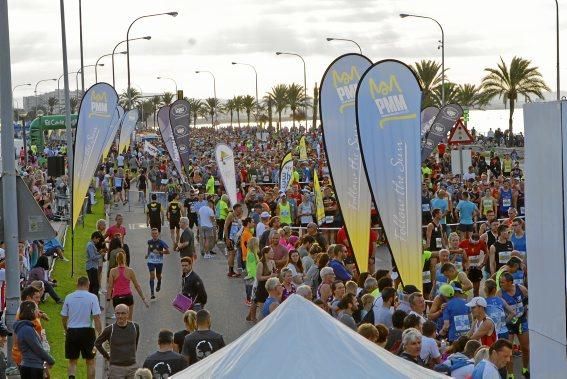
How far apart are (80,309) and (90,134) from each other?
9.08m

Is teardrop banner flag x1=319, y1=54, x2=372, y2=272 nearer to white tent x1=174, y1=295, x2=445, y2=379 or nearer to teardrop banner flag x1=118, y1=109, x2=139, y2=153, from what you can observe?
white tent x1=174, y1=295, x2=445, y2=379

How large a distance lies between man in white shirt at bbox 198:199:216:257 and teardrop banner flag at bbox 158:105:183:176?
1051cm

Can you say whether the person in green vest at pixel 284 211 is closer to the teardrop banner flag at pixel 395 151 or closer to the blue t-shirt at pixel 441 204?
the blue t-shirt at pixel 441 204

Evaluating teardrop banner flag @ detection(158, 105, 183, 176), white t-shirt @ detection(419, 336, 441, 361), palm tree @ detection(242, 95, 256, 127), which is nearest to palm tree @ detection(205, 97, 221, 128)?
palm tree @ detection(242, 95, 256, 127)

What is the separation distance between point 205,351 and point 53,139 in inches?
3511

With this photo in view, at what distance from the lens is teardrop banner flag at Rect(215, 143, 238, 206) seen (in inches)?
1137

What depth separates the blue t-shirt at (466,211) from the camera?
78.9ft

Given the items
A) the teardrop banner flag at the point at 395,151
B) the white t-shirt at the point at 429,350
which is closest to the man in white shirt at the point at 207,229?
the teardrop banner flag at the point at 395,151

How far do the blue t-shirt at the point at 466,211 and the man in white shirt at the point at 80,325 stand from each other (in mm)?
12100

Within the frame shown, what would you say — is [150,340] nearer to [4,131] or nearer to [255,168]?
[4,131]

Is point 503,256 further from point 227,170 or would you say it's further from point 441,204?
point 227,170

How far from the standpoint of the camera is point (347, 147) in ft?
55.2

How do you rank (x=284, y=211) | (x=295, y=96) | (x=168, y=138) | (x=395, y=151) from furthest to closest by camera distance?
(x=295, y=96) < (x=168, y=138) < (x=284, y=211) < (x=395, y=151)

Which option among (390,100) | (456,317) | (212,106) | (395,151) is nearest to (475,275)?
(395,151)
